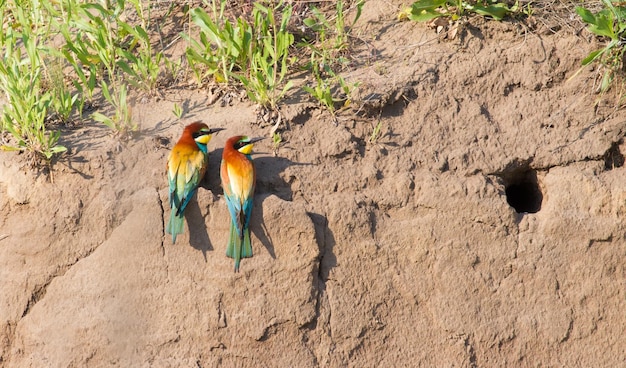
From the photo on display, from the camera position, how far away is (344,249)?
366 centimetres

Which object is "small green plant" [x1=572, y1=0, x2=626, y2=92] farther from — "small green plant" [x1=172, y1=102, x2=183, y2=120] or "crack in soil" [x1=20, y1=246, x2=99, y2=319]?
"crack in soil" [x1=20, y1=246, x2=99, y2=319]

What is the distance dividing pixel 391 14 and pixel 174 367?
209 centimetres

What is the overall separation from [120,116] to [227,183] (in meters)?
0.68

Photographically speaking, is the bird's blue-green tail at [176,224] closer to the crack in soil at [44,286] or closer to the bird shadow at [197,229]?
the bird shadow at [197,229]

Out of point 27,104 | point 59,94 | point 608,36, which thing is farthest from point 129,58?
point 608,36

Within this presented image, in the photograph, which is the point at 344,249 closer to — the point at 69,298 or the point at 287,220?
the point at 287,220

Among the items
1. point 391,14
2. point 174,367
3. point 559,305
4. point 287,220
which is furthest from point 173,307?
point 391,14

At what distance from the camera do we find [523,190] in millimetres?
4059

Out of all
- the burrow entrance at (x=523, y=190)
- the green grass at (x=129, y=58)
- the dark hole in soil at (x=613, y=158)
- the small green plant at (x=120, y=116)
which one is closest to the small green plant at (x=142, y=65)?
the green grass at (x=129, y=58)

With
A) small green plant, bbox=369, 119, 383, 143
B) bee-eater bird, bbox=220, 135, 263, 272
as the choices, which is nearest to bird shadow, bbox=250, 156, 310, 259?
bee-eater bird, bbox=220, 135, 263, 272

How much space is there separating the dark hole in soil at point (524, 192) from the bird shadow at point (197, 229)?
1.41 m

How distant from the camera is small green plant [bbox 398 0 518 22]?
423 centimetres

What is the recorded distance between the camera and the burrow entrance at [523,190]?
396 centimetres

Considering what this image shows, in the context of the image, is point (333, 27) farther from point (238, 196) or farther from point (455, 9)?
point (238, 196)
